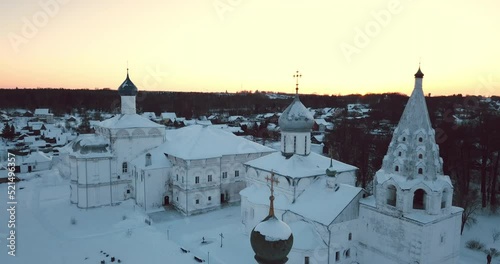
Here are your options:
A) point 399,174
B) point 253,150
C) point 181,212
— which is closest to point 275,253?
point 399,174

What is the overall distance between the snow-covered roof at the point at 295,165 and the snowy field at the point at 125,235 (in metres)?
4.37

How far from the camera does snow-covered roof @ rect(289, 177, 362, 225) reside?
16203mm

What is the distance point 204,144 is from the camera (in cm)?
2656

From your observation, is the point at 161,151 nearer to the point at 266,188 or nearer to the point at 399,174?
the point at 266,188

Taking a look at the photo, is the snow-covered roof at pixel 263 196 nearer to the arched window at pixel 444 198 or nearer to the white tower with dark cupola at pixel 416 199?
the white tower with dark cupola at pixel 416 199

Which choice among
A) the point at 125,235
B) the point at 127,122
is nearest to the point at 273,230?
the point at 125,235

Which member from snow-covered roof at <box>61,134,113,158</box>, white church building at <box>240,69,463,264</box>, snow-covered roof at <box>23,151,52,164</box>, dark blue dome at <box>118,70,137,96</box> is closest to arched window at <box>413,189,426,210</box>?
white church building at <box>240,69,463,264</box>

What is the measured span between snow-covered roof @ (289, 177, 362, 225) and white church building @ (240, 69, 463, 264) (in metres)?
0.05

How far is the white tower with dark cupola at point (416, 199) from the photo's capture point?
14.4 metres

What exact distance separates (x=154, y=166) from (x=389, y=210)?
54.2 ft

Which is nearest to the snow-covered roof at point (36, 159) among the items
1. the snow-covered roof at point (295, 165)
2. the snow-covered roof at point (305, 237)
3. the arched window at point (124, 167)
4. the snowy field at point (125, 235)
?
the snowy field at point (125, 235)

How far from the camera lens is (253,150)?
28234mm

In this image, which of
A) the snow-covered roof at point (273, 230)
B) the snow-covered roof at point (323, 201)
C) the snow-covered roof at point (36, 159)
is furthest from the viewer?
the snow-covered roof at point (36, 159)

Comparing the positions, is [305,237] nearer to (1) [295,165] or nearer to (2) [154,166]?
(1) [295,165]
